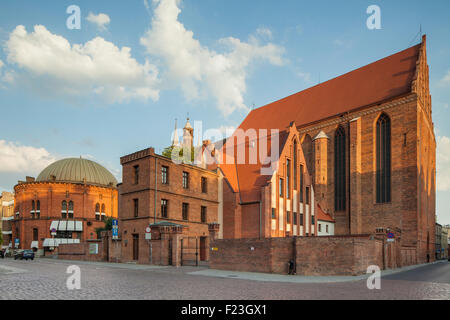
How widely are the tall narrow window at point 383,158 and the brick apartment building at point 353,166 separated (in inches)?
4.5

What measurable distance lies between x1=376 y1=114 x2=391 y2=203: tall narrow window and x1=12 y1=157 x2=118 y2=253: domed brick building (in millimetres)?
42154

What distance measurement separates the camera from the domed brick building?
54.7 metres

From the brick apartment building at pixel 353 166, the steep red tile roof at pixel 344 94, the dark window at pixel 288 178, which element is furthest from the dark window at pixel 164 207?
the steep red tile roof at pixel 344 94

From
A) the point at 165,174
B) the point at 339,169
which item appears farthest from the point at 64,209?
the point at 339,169

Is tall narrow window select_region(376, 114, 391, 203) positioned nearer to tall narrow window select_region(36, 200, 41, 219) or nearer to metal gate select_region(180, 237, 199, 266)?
metal gate select_region(180, 237, 199, 266)

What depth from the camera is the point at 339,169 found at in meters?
47.8

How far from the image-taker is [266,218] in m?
34.2

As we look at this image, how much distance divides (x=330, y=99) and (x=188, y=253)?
1269 inches

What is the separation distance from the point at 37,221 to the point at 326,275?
48.6 metres

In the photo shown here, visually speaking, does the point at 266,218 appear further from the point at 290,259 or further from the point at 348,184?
the point at 348,184

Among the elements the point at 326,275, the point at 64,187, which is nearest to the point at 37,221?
the point at 64,187

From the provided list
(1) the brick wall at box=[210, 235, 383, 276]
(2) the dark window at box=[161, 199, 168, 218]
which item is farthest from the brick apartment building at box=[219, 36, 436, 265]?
(1) the brick wall at box=[210, 235, 383, 276]

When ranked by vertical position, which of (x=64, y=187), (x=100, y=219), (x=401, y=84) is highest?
(x=401, y=84)

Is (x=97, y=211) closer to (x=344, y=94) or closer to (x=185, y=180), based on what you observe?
(x=185, y=180)
